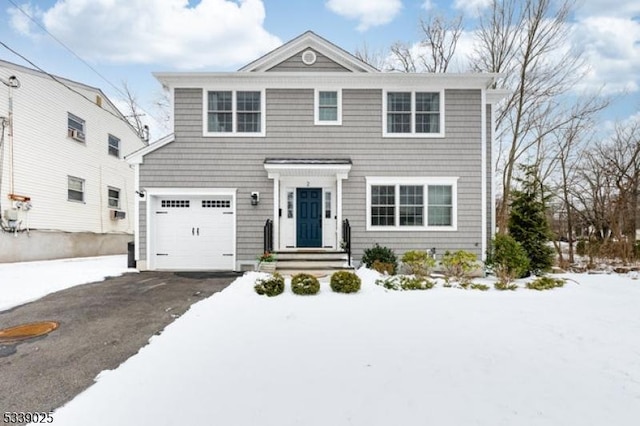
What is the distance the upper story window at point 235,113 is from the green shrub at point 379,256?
491cm

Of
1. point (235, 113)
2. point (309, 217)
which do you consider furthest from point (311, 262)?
point (235, 113)

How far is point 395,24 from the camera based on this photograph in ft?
53.4

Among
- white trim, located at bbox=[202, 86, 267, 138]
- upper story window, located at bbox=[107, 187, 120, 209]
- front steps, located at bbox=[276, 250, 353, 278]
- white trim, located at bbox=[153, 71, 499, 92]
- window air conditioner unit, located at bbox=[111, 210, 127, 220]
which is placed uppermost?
white trim, located at bbox=[153, 71, 499, 92]

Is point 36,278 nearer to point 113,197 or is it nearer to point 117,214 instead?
point 117,214

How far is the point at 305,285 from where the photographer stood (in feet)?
21.0

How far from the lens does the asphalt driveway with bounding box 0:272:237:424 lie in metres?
3.06

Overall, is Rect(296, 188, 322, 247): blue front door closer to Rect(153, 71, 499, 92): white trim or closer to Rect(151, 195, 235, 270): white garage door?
Rect(151, 195, 235, 270): white garage door

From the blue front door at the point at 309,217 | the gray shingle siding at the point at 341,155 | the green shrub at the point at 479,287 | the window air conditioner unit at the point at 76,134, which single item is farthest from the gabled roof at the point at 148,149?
the green shrub at the point at 479,287

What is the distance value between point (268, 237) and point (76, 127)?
36.7 ft

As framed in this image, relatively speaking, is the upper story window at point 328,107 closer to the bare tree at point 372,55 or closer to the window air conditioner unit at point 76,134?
the bare tree at point 372,55

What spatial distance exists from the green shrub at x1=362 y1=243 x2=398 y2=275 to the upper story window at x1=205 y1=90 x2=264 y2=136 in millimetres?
4906

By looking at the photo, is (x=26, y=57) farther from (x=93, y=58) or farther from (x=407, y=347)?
(x=407, y=347)

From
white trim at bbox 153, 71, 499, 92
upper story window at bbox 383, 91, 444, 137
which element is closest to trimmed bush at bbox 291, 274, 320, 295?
upper story window at bbox 383, 91, 444, 137

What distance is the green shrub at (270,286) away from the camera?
6.27 m
